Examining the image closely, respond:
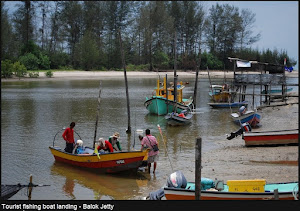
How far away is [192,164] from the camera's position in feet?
56.7

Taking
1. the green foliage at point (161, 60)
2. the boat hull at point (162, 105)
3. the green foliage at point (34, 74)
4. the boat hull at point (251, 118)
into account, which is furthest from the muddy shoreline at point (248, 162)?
the green foliage at point (161, 60)

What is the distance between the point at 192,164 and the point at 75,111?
61.9 ft

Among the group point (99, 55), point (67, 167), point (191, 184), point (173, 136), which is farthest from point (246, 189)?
point (99, 55)

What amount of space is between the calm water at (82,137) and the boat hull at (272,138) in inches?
79.3

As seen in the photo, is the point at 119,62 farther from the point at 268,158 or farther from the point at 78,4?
the point at 268,158

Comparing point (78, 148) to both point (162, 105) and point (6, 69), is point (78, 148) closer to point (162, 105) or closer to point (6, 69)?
point (162, 105)

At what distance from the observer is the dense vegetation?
83.5 meters

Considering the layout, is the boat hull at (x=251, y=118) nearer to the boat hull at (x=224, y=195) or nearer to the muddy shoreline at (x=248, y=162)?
the muddy shoreline at (x=248, y=162)

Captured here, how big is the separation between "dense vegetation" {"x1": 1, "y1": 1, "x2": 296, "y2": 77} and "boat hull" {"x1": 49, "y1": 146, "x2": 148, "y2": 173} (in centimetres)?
6353

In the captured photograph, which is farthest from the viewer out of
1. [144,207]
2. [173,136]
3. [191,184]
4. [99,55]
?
[99,55]

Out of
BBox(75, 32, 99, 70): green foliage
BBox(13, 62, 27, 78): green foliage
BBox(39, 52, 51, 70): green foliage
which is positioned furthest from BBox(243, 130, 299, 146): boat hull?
BBox(75, 32, 99, 70): green foliage

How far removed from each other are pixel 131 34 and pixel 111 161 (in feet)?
269

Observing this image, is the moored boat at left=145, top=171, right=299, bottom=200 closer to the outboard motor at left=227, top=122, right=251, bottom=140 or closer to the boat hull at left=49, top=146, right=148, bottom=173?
the boat hull at left=49, top=146, right=148, bottom=173

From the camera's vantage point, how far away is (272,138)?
19031 millimetres
